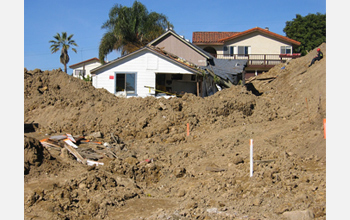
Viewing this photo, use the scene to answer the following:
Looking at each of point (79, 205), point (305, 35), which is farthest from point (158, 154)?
point (305, 35)

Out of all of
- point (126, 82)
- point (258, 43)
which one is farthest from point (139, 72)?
point (258, 43)

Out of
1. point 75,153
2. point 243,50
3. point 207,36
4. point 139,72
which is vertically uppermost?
point 207,36

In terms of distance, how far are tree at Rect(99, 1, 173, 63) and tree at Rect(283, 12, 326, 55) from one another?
83.9 ft

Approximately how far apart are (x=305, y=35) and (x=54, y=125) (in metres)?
45.5

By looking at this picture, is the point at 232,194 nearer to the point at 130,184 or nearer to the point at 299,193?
the point at 299,193

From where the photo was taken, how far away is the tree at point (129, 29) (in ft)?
115

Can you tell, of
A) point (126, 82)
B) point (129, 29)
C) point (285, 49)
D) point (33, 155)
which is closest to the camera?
point (33, 155)

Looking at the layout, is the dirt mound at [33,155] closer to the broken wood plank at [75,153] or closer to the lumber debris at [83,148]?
the broken wood plank at [75,153]

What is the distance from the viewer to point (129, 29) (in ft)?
116

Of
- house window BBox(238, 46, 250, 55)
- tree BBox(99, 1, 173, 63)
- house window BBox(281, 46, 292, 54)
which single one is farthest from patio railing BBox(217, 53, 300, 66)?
tree BBox(99, 1, 173, 63)

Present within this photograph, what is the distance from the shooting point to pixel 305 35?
54438 mm

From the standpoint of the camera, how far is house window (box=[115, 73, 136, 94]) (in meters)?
23.6

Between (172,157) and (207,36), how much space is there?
3255 cm

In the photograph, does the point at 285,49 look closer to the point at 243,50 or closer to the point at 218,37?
the point at 243,50
